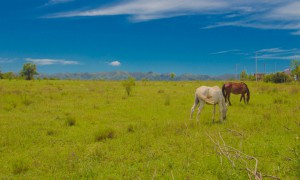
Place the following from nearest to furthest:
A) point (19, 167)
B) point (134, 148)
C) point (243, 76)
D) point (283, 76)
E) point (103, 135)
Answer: point (19, 167)
point (134, 148)
point (103, 135)
point (283, 76)
point (243, 76)

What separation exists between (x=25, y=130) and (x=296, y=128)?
38.9 ft

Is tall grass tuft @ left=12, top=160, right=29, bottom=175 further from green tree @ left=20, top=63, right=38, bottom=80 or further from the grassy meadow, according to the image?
green tree @ left=20, top=63, right=38, bottom=80

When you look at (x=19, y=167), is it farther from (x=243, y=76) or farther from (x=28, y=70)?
(x=243, y=76)

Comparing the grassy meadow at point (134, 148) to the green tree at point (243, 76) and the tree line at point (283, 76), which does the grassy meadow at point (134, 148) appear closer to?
the tree line at point (283, 76)

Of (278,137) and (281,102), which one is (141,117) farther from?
(281,102)

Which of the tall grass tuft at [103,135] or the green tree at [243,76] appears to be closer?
the tall grass tuft at [103,135]

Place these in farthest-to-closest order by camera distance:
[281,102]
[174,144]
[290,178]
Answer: [281,102] < [174,144] < [290,178]

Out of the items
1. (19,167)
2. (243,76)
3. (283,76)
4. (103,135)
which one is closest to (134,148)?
(103,135)

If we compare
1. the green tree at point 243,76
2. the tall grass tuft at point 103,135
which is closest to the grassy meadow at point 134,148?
the tall grass tuft at point 103,135

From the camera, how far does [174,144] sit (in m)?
8.55

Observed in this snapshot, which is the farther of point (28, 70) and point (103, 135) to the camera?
point (28, 70)

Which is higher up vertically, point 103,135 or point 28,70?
point 28,70

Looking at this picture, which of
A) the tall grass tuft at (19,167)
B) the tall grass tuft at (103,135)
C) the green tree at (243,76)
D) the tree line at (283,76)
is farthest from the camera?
the green tree at (243,76)

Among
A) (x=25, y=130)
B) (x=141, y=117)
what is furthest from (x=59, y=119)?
(x=141, y=117)
